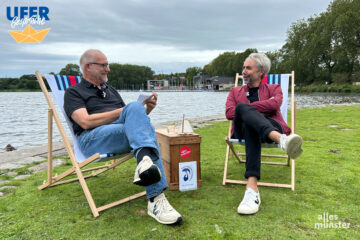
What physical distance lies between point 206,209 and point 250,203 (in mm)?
360

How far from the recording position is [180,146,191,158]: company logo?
272 centimetres

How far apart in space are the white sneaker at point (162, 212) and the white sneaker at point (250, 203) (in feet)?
1.71

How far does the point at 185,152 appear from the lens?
274 cm

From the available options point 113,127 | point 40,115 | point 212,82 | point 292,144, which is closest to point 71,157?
point 113,127

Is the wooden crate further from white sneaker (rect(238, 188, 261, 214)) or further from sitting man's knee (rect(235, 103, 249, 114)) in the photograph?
white sneaker (rect(238, 188, 261, 214))

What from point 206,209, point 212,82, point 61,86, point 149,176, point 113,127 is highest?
point 212,82

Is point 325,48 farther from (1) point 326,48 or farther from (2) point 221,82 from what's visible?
(2) point 221,82

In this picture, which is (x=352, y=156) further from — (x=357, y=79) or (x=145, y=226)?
(x=357, y=79)

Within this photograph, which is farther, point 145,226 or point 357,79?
point 357,79

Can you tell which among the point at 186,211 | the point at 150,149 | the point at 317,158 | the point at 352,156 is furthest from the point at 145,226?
the point at 352,156

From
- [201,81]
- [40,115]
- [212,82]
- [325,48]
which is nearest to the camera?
[40,115]

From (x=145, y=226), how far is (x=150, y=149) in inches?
22.4

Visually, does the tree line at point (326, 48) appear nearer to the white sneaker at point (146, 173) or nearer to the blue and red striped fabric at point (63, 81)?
the blue and red striped fabric at point (63, 81)

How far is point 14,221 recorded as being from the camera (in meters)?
2.15
